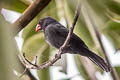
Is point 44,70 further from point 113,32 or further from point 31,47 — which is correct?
point 113,32

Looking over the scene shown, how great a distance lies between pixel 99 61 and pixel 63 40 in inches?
4.3

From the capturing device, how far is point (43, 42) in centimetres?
62

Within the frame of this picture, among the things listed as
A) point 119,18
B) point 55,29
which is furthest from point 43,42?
point 119,18

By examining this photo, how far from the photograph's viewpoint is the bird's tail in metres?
0.52

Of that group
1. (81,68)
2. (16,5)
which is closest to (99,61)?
(81,68)

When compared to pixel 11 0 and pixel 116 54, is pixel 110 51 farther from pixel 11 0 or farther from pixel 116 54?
pixel 11 0

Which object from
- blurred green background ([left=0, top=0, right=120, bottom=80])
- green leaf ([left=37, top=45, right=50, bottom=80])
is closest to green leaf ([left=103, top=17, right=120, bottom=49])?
blurred green background ([left=0, top=0, right=120, bottom=80])

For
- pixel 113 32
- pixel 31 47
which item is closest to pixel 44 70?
pixel 31 47

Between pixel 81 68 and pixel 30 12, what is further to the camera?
pixel 81 68

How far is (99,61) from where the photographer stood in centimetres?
54

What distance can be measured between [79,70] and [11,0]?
19cm

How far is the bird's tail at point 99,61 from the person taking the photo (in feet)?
1.71

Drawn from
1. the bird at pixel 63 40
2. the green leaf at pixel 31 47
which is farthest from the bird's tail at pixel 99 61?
the green leaf at pixel 31 47

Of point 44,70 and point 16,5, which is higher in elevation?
point 16,5
